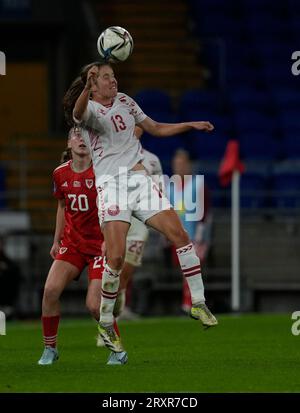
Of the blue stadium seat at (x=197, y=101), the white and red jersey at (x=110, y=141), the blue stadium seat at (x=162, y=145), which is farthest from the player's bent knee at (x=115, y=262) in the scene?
the blue stadium seat at (x=197, y=101)

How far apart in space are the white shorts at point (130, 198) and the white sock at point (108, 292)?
0.41 meters

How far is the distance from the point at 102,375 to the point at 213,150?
522 inches

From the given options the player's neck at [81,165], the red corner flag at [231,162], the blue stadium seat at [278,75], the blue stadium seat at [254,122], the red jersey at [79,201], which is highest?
the blue stadium seat at [278,75]

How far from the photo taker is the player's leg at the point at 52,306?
11.5 metres

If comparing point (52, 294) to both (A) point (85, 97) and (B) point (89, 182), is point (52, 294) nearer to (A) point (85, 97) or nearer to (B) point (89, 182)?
(B) point (89, 182)

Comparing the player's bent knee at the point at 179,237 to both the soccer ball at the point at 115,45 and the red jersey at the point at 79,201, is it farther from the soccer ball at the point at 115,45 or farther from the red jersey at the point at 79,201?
the soccer ball at the point at 115,45

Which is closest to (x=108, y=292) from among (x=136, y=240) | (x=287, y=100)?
(x=136, y=240)

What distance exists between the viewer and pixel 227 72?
25.4 metres

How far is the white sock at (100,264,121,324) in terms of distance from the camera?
11.1 metres

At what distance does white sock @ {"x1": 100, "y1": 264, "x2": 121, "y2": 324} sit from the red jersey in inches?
33.0

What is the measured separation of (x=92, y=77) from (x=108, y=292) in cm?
167
